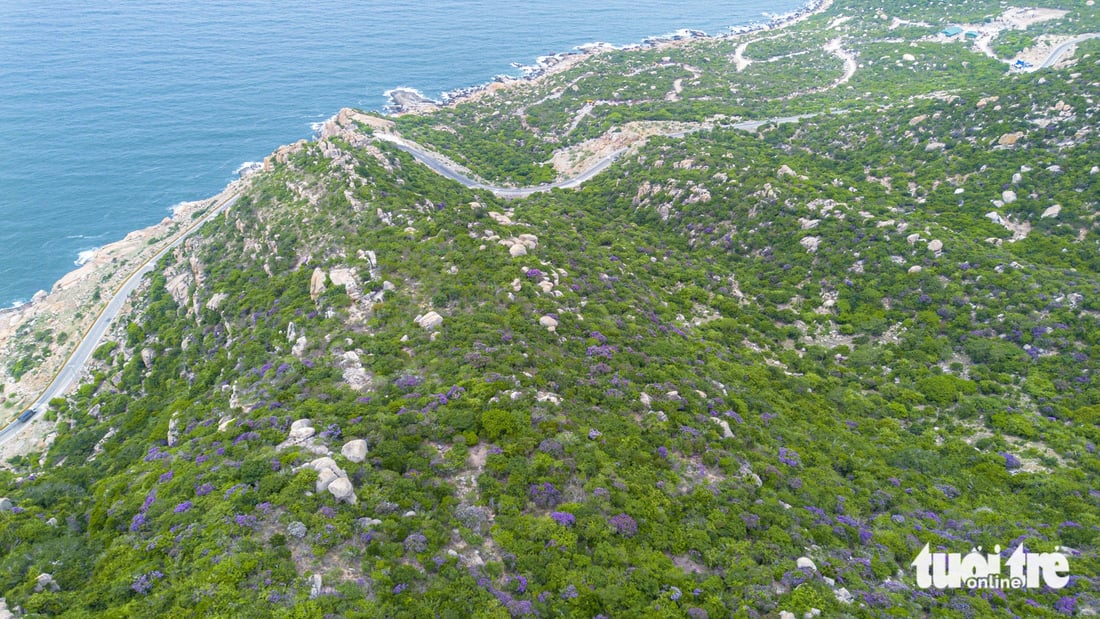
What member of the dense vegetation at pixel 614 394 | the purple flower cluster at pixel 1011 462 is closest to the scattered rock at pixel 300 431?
the dense vegetation at pixel 614 394

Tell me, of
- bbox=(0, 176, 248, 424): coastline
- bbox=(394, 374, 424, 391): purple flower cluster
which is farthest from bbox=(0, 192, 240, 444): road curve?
bbox=(394, 374, 424, 391): purple flower cluster

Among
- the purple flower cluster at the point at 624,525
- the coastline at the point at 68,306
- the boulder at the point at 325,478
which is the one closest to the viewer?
the purple flower cluster at the point at 624,525

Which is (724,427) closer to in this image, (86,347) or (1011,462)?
(1011,462)

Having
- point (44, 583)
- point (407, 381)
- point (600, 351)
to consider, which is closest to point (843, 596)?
point (600, 351)

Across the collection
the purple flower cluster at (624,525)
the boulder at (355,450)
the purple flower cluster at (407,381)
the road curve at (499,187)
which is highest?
the road curve at (499,187)

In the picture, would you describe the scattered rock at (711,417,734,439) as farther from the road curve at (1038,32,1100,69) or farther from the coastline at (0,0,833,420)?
the road curve at (1038,32,1100,69)

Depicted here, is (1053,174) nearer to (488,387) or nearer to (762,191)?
(762,191)

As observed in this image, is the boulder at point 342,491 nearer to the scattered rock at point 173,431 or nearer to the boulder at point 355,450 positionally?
the boulder at point 355,450
